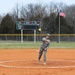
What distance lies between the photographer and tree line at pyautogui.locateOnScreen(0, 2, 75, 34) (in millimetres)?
71812

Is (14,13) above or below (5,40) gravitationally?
above

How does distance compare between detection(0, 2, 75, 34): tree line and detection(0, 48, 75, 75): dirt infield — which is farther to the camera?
detection(0, 2, 75, 34): tree line

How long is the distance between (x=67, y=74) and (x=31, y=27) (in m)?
41.3

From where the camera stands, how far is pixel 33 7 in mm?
96188

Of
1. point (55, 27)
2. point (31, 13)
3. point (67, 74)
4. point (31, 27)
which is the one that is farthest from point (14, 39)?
point (67, 74)

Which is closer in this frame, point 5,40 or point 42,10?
point 5,40

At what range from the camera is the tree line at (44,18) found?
71812 millimetres

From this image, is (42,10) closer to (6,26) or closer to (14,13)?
(14,13)

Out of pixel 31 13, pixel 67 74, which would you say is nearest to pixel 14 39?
pixel 31 13

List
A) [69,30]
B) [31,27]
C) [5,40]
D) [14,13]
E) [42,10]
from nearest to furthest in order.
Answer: [31,27], [5,40], [69,30], [42,10], [14,13]

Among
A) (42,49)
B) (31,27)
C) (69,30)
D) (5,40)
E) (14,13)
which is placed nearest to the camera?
(42,49)

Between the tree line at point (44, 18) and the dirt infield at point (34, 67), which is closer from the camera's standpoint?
the dirt infield at point (34, 67)

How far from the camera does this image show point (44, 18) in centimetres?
8262

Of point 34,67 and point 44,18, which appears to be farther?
point 44,18
